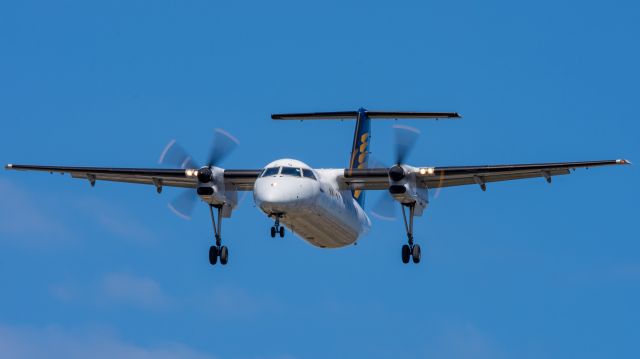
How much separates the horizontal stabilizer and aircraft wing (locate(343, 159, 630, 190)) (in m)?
2.17

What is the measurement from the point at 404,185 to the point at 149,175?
24.7 feet

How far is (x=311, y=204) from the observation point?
30.0 metres

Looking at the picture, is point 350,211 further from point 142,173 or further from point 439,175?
point 142,173

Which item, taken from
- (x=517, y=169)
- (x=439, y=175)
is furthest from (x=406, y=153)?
(x=517, y=169)

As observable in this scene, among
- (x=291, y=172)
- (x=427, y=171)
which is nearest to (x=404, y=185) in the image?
(x=427, y=171)

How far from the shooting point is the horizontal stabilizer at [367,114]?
34.8 meters

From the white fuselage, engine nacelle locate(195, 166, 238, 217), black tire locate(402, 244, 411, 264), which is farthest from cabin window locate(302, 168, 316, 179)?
black tire locate(402, 244, 411, 264)

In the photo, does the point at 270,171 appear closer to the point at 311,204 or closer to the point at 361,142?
the point at 311,204

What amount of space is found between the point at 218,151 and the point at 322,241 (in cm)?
398

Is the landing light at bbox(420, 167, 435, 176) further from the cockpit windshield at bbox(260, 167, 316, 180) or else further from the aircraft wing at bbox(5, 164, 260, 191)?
the aircraft wing at bbox(5, 164, 260, 191)

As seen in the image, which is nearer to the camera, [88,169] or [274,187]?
[274,187]

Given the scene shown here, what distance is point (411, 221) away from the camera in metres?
33.6

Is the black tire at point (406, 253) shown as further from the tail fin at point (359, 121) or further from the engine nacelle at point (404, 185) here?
the tail fin at point (359, 121)

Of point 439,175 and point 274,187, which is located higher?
point 439,175
